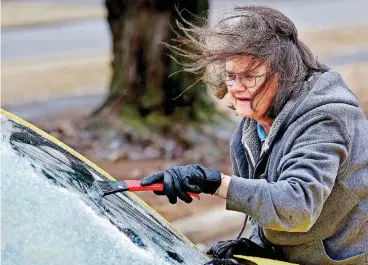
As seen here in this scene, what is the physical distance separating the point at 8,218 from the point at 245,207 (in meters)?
0.70

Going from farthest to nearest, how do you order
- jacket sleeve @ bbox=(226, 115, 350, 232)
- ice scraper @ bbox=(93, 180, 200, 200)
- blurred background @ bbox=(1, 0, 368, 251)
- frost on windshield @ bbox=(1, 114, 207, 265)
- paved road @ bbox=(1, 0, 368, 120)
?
paved road @ bbox=(1, 0, 368, 120), blurred background @ bbox=(1, 0, 368, 251), jacket sleeve @ bbox=(226, 115, 350, 232), ice scraper @ bbox=(93, 180, 200, 200), frost on windshield @ bbox=(1, 114, 207, 265)

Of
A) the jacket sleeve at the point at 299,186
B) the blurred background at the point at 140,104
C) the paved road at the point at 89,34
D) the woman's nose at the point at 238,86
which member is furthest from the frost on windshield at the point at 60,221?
the paved road at the point at 89,34

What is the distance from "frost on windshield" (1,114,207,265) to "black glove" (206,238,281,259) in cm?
27

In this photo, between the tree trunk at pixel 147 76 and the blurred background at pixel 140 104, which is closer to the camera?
the blurred background at pixel 140 104

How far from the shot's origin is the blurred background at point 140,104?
6.96m

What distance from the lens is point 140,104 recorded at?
27.8 ft

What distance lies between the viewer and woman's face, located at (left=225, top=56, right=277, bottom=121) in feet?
8.17

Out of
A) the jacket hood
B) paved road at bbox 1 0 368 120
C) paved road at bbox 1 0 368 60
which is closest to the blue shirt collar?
the jacket hood

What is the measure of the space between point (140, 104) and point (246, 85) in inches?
237

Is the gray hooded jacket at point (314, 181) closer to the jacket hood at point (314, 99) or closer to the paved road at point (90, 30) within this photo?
the jacket hood at point (314, 99)

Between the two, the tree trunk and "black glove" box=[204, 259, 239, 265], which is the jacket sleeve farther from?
the tree trunk

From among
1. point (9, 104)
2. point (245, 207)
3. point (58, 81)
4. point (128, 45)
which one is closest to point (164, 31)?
point (128, 45)

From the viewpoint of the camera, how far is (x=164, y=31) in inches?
327

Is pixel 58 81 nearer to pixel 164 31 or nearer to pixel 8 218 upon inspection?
pixel 164 31
